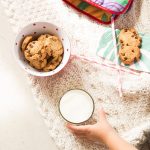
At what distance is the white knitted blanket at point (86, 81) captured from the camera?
2.82ft

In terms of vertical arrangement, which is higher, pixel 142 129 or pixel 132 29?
pixel 132 29

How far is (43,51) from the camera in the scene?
0.83 metres

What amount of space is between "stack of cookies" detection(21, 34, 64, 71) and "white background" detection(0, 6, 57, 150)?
0.07 m

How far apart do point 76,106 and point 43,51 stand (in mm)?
159

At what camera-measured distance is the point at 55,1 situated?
0.95 m

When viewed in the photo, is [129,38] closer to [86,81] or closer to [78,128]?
[86,81]

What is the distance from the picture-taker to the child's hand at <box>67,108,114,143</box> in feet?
2.71

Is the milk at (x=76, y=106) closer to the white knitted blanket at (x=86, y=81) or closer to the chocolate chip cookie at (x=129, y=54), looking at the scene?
the white knitted blanket at (x=86, y=81)

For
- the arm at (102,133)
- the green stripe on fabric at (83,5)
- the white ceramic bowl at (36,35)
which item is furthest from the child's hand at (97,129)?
the green stripe on fabric at (83,5)

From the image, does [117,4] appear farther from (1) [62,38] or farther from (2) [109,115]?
(2) [109,115]

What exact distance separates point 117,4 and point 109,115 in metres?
0.29

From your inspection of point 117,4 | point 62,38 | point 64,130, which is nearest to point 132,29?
point 117,4

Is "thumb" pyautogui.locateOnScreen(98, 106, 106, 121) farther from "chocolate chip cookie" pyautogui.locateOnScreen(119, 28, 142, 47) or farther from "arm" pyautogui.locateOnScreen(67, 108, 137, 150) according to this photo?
"chocolate chip cookie" pyautogui.locateOnScreen(119, 28, 142, 47)

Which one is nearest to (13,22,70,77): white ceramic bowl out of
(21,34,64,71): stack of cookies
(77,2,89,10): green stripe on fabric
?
(21,34,64,71): stack of cookies
